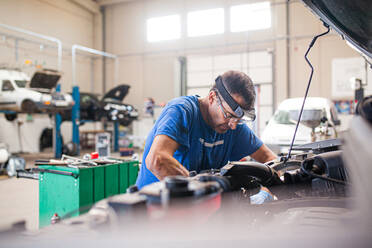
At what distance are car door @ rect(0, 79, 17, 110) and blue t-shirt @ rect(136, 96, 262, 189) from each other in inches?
256

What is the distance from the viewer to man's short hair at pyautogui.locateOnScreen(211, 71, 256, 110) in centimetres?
164

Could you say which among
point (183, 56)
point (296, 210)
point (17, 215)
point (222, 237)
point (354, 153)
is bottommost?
point (17, 215)

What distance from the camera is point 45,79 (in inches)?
312

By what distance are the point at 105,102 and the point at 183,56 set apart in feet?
12.9

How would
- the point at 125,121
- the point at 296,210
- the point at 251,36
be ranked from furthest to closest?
the point at 251,36, the point at 125,121, the point at 296,210

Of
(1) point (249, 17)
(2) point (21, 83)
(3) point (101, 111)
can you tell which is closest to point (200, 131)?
(2) point (21, 83)

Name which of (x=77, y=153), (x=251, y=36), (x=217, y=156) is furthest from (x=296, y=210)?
(x=251, y=36)

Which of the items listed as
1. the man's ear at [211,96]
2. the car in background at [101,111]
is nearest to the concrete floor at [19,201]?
the man's ear at [211,96]

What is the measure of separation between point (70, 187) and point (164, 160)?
129cm

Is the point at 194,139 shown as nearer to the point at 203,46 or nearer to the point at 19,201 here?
the point at 19,201

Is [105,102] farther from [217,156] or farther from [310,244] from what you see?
[310,244]

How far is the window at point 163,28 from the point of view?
40.7 feet

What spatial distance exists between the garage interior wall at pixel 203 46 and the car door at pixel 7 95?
5927 millimetres

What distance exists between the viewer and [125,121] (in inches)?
401
